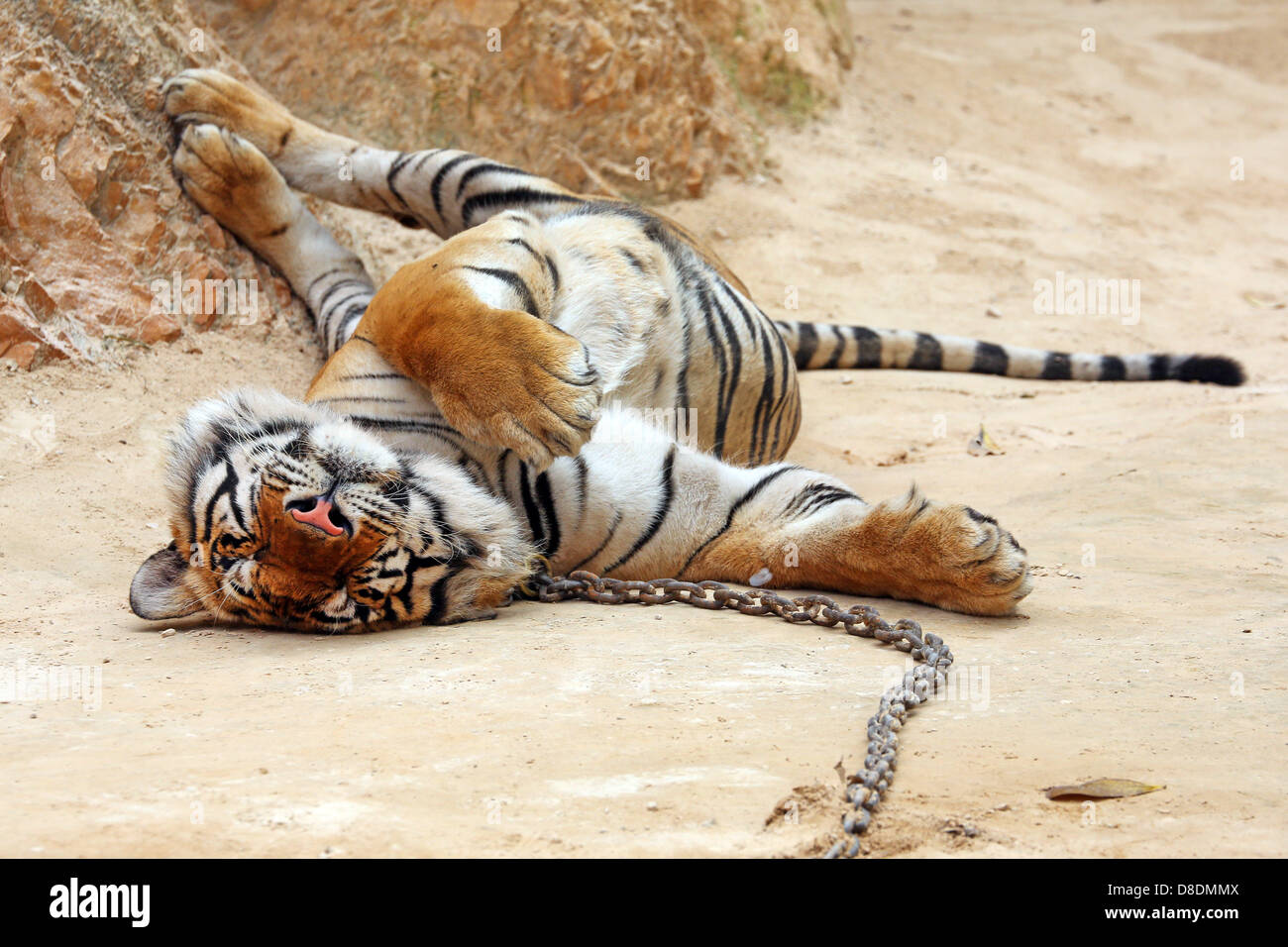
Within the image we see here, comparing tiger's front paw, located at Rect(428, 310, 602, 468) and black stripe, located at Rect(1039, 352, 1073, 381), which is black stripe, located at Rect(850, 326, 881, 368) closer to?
black stripe, located at Rect(1039, 352, 1073, 381)

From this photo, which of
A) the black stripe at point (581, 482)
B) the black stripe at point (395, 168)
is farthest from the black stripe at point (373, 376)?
the black stripe at point (395, 168)

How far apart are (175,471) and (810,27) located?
6.29 m

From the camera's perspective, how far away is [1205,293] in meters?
6.27

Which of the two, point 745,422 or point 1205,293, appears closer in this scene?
point 745,422

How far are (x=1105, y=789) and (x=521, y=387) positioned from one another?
4.41 feet

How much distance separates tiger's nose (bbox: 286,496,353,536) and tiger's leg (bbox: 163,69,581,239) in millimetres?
1643

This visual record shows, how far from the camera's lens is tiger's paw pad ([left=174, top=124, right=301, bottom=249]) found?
12.7 ft

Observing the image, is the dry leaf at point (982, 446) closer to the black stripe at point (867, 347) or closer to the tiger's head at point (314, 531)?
the black stripe at point (867, 347)

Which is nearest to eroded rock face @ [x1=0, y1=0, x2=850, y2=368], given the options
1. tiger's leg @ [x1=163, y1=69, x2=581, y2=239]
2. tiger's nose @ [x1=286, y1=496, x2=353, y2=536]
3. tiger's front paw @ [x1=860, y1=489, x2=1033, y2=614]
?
tiger's leg @ [x1=163, y1=69, x2=581, y2=239]

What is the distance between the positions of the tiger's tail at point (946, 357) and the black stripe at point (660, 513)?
2.08 meters

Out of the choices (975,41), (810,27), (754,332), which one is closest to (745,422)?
(754,332)

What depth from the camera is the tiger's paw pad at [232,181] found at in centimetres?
386

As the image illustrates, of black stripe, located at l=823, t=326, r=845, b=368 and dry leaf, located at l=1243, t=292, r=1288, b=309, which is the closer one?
black stripe, located at l=823, t=326, r=845, b=368
